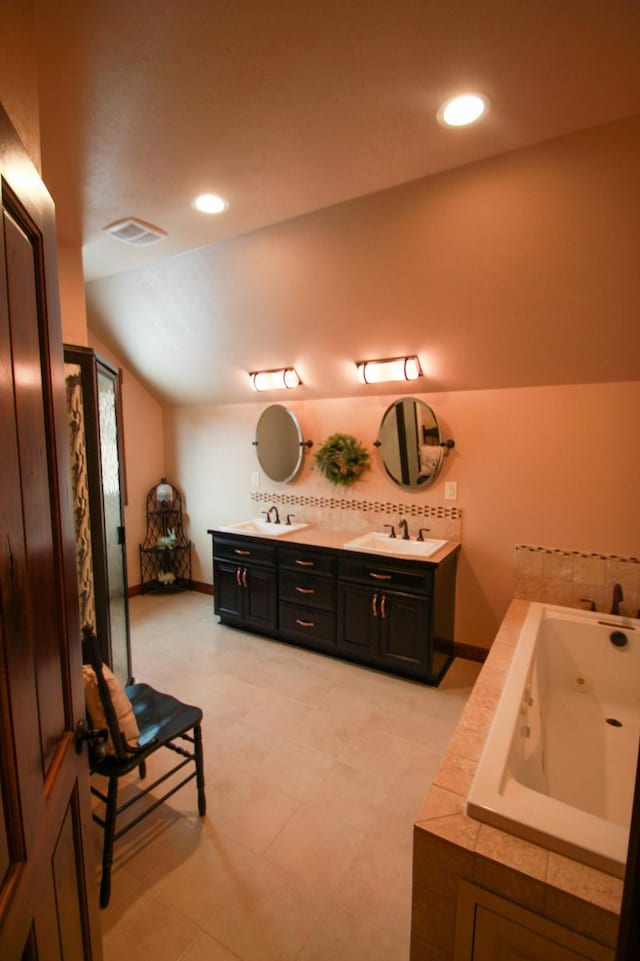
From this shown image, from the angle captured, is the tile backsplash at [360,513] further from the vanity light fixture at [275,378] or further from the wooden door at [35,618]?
the wooden door at [35,618]

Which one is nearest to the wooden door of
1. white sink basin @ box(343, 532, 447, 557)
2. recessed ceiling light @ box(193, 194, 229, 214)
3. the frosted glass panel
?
recessed ceiling light @ box(193, 194, 229, 214)

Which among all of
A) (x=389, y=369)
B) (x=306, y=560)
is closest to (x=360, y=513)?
Result: (x=306, y=560)

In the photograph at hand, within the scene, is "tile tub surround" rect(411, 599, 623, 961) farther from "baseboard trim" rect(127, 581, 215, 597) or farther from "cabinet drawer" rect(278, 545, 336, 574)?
"baseboard trim" rect(127, 581, 215, 597)

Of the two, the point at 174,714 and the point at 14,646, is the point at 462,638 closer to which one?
the point at 174,714

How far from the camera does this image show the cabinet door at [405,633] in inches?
110

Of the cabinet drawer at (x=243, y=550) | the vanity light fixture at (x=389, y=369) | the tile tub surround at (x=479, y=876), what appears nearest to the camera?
the tile tub surround at (x=479, y=876)

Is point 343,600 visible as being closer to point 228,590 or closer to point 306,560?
point 306,560

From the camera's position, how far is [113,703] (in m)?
1.52

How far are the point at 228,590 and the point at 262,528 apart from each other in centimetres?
64

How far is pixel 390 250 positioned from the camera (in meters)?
2.36

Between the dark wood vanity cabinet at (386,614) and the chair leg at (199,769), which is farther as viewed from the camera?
the dark wood vanity cabinet at (386,614)

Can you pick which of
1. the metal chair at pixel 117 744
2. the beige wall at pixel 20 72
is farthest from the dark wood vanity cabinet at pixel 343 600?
the beige wall at pixel 20 72

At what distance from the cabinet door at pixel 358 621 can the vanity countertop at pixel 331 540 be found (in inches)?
11.1

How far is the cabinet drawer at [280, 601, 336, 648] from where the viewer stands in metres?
3.18
